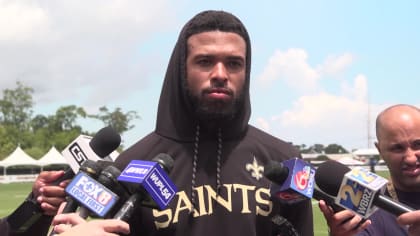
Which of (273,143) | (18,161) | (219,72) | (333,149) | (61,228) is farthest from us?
(333,149)

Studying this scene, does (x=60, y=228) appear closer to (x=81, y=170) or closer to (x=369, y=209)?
(x=81, y=170)

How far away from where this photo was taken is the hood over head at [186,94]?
2.73m

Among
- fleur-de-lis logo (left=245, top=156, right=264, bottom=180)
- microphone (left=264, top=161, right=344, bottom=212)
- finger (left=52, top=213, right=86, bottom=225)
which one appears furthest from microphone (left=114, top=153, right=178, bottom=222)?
fleur-de-lis logo (left=245, top=156, right=264, bottom=180)

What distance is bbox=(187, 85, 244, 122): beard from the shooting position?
2.64 m

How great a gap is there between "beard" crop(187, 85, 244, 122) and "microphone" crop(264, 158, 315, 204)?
0.44 meters

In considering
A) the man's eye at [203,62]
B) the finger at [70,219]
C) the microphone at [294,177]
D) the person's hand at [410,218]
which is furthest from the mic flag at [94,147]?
the person's hand at [410,218]

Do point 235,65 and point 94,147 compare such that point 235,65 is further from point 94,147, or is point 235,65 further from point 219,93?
point 94,147

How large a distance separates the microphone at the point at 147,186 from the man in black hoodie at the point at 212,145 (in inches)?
15.9

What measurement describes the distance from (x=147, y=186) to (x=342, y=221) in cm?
86

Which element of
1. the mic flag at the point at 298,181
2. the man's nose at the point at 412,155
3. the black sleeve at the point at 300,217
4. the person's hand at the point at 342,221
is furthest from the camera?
the man's nose at the point at 412,155

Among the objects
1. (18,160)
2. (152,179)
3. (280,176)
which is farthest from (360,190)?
(18,160)

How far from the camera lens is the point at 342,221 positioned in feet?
7.86

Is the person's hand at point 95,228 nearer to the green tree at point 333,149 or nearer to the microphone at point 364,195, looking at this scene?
the microphone at point 364,195

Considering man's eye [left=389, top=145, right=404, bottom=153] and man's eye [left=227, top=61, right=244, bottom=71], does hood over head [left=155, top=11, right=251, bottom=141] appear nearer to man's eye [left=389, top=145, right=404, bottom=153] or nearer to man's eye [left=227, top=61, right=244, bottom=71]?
man's eye [left=227, top=61, right=244, bottom=71]
